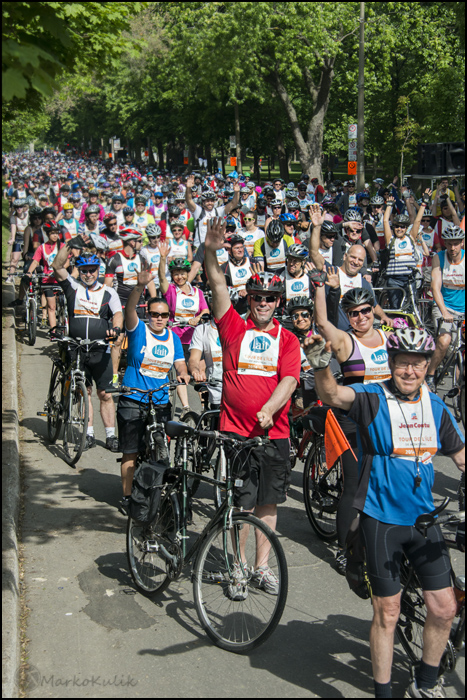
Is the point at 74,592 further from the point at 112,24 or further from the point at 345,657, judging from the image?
the point at 112,24

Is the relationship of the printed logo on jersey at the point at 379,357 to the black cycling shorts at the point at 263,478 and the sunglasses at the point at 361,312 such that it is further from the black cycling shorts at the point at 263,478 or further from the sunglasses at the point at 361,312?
the black cycling shorts at the point at 263,478

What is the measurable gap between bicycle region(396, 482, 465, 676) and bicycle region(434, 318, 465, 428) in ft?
15.5

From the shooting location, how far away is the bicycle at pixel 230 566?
495cm

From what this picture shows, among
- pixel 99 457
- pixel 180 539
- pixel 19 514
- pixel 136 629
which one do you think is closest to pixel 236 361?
pixel 180 539

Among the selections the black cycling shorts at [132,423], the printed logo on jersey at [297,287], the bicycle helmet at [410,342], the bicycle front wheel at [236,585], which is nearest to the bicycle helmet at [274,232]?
the printed logo on jersey at [297,287]

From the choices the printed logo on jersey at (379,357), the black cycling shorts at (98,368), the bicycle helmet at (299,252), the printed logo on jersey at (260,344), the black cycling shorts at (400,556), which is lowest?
the black cycling shorts at (400,556)

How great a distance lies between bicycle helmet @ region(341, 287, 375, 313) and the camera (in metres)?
6.01

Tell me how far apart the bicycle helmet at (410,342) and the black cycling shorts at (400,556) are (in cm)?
87

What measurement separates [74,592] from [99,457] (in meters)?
3.25

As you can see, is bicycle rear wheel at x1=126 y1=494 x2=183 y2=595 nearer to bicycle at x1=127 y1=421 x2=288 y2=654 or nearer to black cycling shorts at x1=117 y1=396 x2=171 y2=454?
bicycle at x1=127 y1=421 x2=288 y2=654

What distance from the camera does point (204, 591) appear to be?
205 inches

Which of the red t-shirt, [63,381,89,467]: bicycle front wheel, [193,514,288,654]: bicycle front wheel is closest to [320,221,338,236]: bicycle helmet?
[63,381,89,467]: bicycle front wheel

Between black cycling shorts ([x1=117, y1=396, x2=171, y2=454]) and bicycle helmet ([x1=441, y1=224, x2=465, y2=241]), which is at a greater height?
bicycle helmet ([x1=441, y1=224, x2=465, y2=241])

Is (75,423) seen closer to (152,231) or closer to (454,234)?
(152,231)
